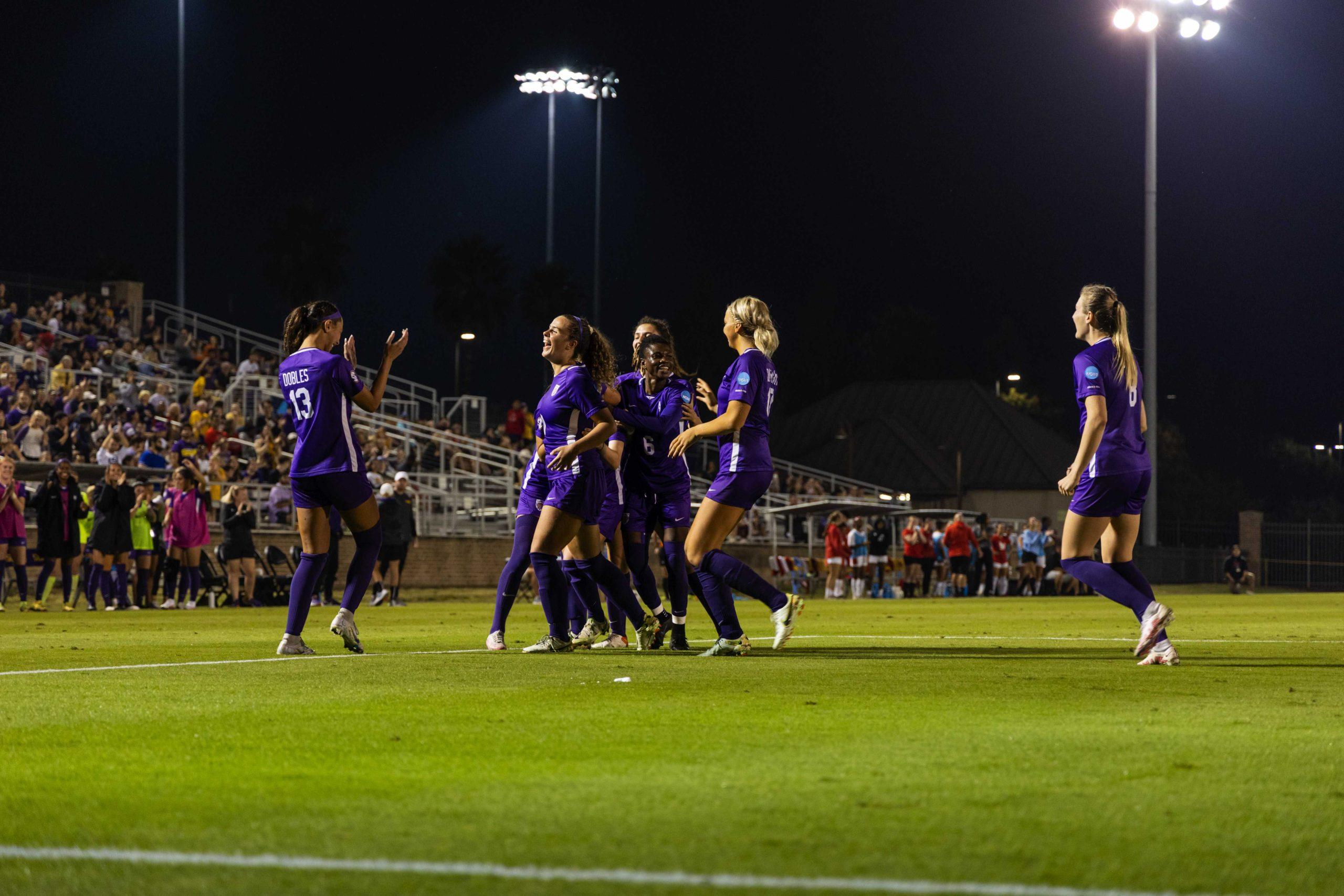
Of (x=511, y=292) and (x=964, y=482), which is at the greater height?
(x=511, y=292)

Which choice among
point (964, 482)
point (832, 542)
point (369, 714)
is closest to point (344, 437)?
point (369, 714)

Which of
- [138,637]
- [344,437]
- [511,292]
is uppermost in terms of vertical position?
[511,292]

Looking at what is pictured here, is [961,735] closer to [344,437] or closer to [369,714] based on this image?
[369,714]

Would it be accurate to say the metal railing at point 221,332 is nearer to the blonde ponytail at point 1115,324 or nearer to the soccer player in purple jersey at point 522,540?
the soccer player in purple jersey at point 522,540

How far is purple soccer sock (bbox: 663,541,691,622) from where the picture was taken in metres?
10.5

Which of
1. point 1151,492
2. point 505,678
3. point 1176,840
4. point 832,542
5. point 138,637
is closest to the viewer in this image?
point 1176,840

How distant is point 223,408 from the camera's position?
3397 cm

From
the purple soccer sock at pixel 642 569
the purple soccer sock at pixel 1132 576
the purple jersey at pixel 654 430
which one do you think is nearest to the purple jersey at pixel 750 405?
the purple jersey at pixel 654 430

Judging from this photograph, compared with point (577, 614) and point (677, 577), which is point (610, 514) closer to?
point (677, 577)

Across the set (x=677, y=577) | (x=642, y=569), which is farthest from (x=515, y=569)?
(x=677, y=577)

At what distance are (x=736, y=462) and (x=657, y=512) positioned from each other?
137 centimetres

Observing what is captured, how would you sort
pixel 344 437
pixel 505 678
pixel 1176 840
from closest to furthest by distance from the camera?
pixel 1176 840 < pixel 505 678 < pixel 344 437

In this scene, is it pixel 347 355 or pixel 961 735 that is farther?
pixel 347 355

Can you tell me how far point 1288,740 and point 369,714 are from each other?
3596 mm
